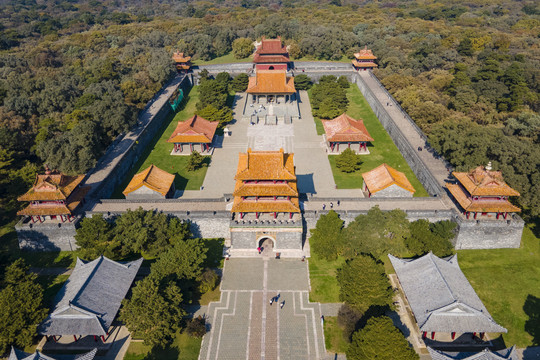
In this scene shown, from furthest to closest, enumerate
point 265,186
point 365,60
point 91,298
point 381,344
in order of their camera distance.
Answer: point 365,60, point 265,186, point 91,298, point 381,344

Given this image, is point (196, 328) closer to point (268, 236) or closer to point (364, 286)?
point (268, 236)

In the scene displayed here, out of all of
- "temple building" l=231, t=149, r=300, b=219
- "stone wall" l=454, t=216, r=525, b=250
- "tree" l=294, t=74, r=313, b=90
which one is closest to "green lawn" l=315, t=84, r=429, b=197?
"stone wall" l=454, t=216, r=525, b=250

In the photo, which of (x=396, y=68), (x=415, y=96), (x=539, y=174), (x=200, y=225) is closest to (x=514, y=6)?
(x=396, y=68)

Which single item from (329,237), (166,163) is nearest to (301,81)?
(166,163)

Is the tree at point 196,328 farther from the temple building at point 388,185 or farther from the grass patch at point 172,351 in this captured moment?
the temple building at point 388,185

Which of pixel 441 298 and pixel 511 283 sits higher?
pixel 441 298

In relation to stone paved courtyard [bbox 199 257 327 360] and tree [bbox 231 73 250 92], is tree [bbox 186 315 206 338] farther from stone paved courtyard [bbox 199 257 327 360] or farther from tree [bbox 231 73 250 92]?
tree [bbox 231 73 250 92]

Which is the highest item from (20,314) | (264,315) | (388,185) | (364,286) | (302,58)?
(20,314)

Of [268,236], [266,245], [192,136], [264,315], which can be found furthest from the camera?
[192,136]
